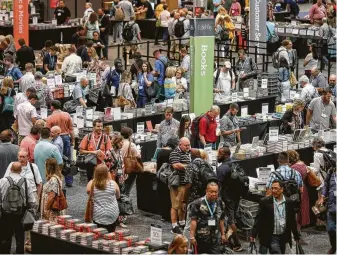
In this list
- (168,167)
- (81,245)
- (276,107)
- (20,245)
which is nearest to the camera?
(81,245)

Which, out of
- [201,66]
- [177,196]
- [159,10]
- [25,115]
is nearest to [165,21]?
[159,10]

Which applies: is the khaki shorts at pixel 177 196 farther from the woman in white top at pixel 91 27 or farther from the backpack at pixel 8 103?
the woman in white top at pixel 91 27

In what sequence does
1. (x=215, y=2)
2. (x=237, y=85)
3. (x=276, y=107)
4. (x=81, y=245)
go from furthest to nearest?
(x=215, y=2) → (x=237, y=85) → (x=276, y=107) → (x=81, y=245)

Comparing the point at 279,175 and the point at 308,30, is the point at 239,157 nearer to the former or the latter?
the point at 279,175

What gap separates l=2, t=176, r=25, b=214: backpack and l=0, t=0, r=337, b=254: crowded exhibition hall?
14 millimetres

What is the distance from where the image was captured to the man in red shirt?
19406mm

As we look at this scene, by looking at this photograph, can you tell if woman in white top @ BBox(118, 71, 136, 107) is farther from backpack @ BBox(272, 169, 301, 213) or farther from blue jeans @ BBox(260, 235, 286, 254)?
blue jeans @ BBox(260, 235, 286, 254)

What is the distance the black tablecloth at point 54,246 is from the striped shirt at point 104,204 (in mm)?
741

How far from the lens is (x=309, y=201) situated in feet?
56.4

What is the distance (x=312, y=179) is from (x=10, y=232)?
424 cm

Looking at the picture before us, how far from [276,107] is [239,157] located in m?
5.08

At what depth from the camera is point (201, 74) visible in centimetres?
2078

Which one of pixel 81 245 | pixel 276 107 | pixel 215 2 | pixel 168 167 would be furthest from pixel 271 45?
pixel 81 245

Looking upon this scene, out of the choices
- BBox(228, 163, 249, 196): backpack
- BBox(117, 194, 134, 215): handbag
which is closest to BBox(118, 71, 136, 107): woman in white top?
BBox(117, 194, 134, 215): handbag
